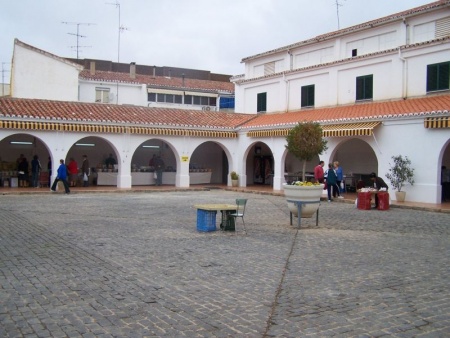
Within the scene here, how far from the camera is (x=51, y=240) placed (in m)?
10.0

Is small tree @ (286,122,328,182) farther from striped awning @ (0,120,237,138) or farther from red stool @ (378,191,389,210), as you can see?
striped awning @ (0,120,237,138)

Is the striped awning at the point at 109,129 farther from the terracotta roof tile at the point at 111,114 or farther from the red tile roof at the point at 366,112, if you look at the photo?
the red tile roof at the point at 366,112

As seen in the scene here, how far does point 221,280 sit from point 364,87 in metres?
19.6

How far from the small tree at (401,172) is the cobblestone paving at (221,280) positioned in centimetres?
579

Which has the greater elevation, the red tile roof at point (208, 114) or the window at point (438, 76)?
the window at point (438, 76)

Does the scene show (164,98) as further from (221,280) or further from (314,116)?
(221,280)

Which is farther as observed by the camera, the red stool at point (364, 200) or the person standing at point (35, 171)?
the person standing at point (35, 171)

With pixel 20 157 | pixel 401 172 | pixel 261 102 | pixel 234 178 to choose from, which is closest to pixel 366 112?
pixel 401 172

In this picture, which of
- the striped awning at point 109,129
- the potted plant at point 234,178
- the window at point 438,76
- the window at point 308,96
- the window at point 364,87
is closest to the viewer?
the window at point 438,76

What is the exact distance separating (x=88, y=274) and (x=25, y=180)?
65.0ft

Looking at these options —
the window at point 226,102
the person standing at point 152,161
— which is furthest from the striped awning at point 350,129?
the window at point 226,102

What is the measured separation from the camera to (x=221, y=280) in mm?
7070

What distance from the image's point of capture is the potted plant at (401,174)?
18703 mm

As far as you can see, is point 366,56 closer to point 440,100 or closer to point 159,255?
point 440,100
